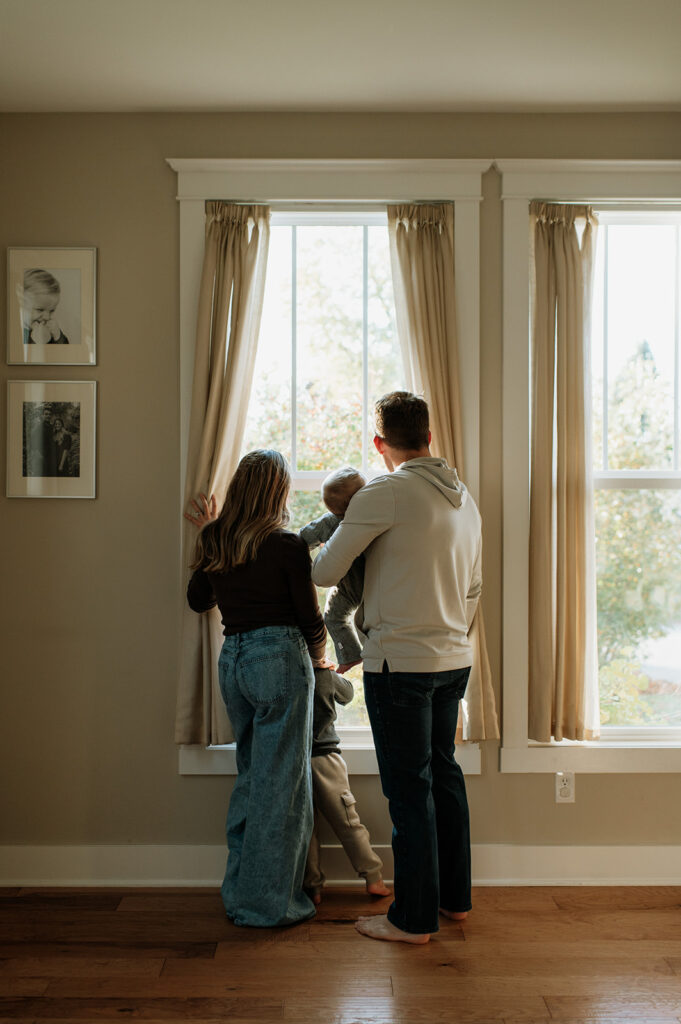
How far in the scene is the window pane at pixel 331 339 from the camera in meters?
3.25

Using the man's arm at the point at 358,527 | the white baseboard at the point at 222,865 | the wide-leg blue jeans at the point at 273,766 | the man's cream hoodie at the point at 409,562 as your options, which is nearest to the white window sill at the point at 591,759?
the white baseboard at the point at 222,865

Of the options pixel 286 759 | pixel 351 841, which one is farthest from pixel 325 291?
pixel 351 841

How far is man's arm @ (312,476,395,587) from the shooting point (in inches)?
100

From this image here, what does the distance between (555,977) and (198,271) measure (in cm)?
273

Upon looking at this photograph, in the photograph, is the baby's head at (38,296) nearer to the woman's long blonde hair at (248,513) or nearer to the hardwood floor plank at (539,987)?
the woman's long blonde hair at (248,513)

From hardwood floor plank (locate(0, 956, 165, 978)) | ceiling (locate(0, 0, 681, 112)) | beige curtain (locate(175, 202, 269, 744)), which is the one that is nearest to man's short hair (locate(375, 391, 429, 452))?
beige curtain (locate(175, 202, 269, 744))

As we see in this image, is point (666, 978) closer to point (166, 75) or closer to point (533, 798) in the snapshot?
point (533, 798)

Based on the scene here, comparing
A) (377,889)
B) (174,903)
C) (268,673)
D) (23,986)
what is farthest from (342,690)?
(23,986)

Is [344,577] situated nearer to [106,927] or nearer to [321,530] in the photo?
[321,530]

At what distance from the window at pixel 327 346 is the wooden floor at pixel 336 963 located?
2.84 feet

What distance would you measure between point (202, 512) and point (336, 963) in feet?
5.25

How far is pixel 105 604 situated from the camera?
3.18 m

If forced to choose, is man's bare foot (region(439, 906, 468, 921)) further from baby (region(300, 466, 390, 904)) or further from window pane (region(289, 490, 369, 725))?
window pane (region(289, 490, 369, 725))

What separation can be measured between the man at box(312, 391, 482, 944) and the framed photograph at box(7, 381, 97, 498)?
3.82 ft
